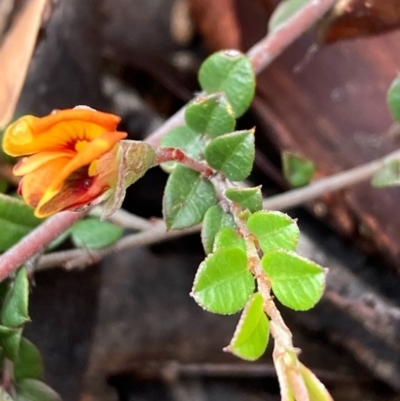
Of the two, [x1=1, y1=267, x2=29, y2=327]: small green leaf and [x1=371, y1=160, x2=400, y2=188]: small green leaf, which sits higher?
[x1=1, y1=267, x2=29, y2=327]: small green leaf

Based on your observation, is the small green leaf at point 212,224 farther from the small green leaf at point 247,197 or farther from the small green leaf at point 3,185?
the small green leaf at point 3,185

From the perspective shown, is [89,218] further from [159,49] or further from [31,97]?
[159,49]

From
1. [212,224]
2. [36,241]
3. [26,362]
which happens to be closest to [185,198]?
A: [212,224]

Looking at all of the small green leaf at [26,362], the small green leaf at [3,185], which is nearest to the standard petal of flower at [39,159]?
the small green leaf at [26,362]

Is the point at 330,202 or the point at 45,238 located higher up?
the point at 45,238

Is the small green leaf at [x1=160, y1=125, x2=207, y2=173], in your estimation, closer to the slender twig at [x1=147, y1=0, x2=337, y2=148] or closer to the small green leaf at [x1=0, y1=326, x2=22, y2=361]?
the slender twig at [x1=147, y1=0, x2=337, y2=148]

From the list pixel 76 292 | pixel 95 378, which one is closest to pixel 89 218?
pixel 76 292

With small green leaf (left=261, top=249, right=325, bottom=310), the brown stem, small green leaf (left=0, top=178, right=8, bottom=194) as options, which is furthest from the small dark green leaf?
small green leaf (left=0, top=178, right=8, bottom=194)
